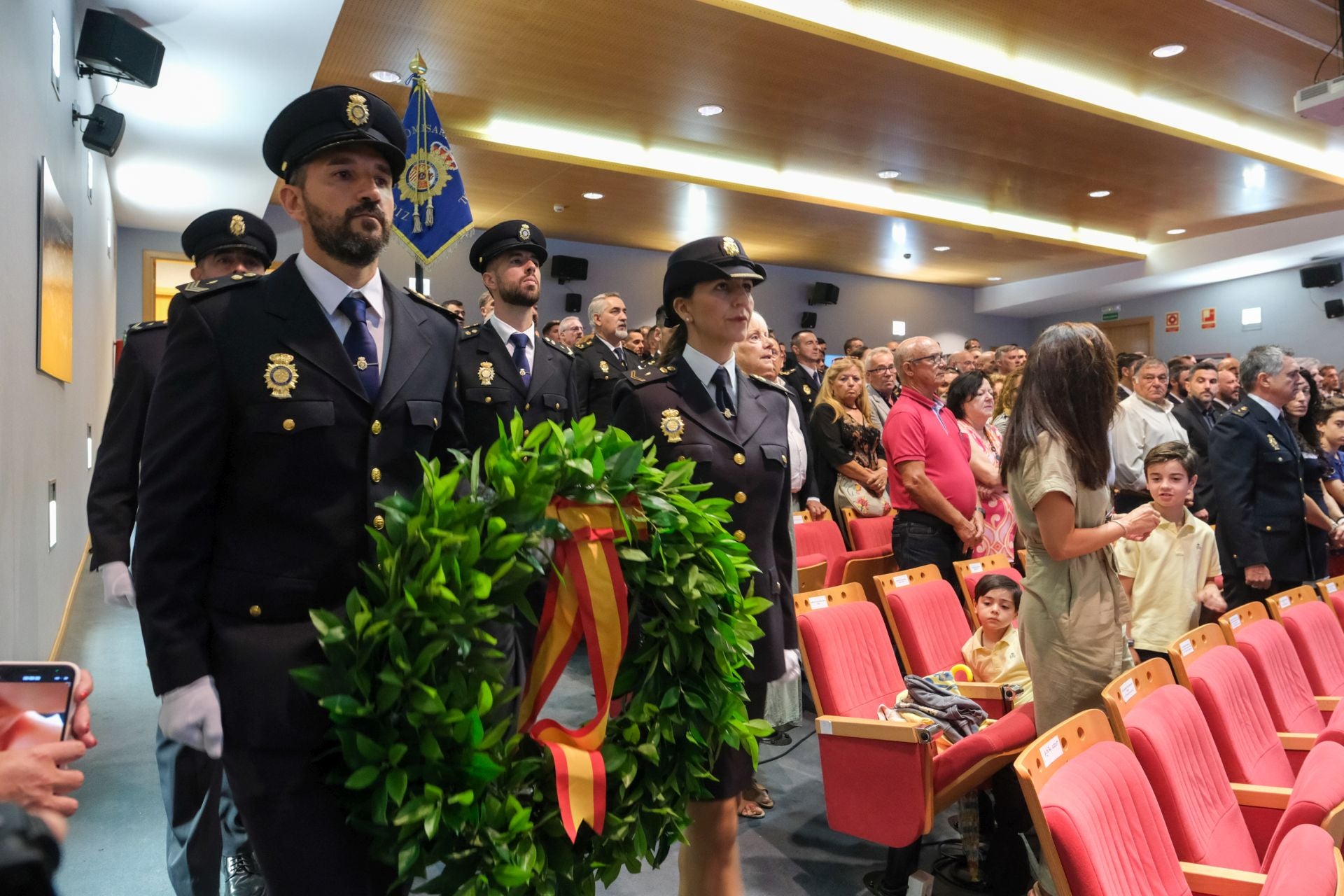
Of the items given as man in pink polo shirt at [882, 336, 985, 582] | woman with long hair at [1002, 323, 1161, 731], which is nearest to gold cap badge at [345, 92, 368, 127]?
woman with long hair at [1002, 323, 1161, 731]

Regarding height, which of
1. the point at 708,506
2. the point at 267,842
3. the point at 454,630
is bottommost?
the point at 267,842

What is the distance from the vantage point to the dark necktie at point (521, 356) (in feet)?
10.3

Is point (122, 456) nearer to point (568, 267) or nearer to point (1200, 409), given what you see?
point (1200, 409)

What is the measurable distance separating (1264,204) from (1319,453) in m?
6.83

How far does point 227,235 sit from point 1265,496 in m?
4.39

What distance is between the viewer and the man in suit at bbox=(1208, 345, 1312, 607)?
425cm

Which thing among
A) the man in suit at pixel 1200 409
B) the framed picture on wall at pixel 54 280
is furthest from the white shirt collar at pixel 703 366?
the man in suit at pixel 1200 409

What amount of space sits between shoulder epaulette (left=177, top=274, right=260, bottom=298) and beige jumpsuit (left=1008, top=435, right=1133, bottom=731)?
6.22ft

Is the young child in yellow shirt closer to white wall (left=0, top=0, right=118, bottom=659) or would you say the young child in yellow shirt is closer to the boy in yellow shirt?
the boy in yellow shirt

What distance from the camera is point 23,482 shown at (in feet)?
12.4

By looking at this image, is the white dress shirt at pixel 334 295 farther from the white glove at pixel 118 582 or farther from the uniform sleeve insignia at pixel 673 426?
the white glove at pixel 118 582

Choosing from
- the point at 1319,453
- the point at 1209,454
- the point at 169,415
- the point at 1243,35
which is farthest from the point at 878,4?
the point at 169,415

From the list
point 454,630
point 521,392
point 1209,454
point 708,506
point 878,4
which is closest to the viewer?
point 454,630

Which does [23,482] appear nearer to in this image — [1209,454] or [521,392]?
[521,392]
